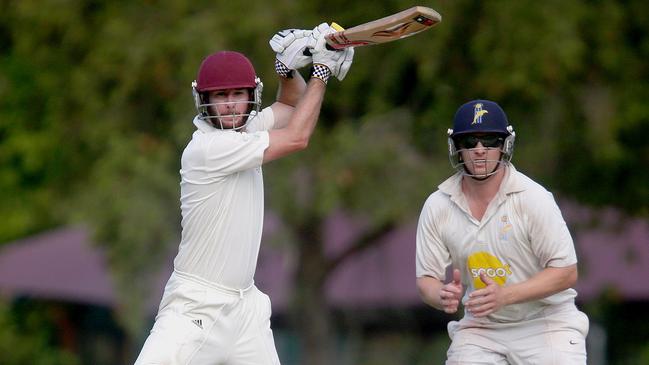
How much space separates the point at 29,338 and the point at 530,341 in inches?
502

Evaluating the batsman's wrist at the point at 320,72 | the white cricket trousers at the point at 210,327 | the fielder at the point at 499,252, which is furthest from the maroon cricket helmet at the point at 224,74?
the fielder at the point at 499,252

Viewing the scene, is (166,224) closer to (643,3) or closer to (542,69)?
(542,69)

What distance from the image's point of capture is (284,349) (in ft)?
55.2

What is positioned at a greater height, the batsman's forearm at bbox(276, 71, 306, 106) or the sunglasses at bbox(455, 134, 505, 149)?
the batsman's forearm at bbox(276, 71, 306, 106)

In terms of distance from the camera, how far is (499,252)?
6.58 meters

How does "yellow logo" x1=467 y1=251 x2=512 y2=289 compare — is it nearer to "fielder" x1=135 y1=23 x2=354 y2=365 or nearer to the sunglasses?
the sunglasses

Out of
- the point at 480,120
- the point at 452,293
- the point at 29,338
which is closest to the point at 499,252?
the point at 452,293

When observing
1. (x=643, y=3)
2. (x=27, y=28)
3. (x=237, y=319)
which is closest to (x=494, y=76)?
(x=643, y=3)

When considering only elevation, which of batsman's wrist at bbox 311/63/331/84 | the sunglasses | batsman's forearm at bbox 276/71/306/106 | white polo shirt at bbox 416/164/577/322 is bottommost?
white polo shirt at bbox 416/164/577/322

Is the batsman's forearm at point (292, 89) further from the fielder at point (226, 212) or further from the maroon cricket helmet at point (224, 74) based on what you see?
the maroon cricket helmet at point (224, 74)

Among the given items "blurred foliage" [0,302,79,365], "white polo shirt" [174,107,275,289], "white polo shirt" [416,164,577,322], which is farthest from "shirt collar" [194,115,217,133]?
"blurred foliage" [0,302,79,365]

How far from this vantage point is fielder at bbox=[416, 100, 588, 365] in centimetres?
647

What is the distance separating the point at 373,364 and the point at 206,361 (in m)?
9.87

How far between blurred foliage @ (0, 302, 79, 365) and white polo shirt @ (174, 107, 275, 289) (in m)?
11.8
